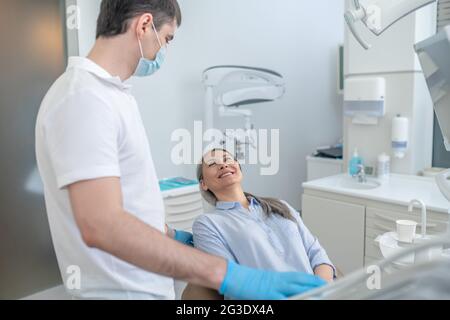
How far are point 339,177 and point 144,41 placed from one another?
1949mm

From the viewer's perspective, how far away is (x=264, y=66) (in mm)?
3230

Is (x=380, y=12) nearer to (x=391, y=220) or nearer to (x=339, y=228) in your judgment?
(x=391, y=220)

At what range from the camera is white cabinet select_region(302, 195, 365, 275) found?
2270mm

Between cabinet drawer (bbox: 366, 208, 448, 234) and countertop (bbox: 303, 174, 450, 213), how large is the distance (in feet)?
0.19

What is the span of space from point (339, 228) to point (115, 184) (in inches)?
73.2

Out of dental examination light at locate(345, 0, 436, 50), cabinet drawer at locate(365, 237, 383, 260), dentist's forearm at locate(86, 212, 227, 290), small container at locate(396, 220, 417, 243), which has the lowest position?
cabinet drawer at locate(365, 237, 383, 260)

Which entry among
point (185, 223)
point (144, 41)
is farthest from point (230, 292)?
point (185, 223)

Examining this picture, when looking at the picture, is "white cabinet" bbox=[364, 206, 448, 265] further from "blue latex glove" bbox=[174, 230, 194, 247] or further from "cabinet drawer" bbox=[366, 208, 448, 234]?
"blue latex glove" bbox=[174, 230, 194, 247]

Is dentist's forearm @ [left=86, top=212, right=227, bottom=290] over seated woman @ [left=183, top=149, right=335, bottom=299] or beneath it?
over

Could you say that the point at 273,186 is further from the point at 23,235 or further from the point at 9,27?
the point at 9,27

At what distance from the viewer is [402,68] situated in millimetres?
2404

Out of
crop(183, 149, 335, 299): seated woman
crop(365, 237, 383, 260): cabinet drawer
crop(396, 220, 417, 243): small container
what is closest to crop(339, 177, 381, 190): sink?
crop(365, 237, 383, 260): cabinet drawer

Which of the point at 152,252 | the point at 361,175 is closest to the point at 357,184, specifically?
the point at 361,175

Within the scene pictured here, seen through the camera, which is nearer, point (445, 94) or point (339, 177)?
point (445, 94)
